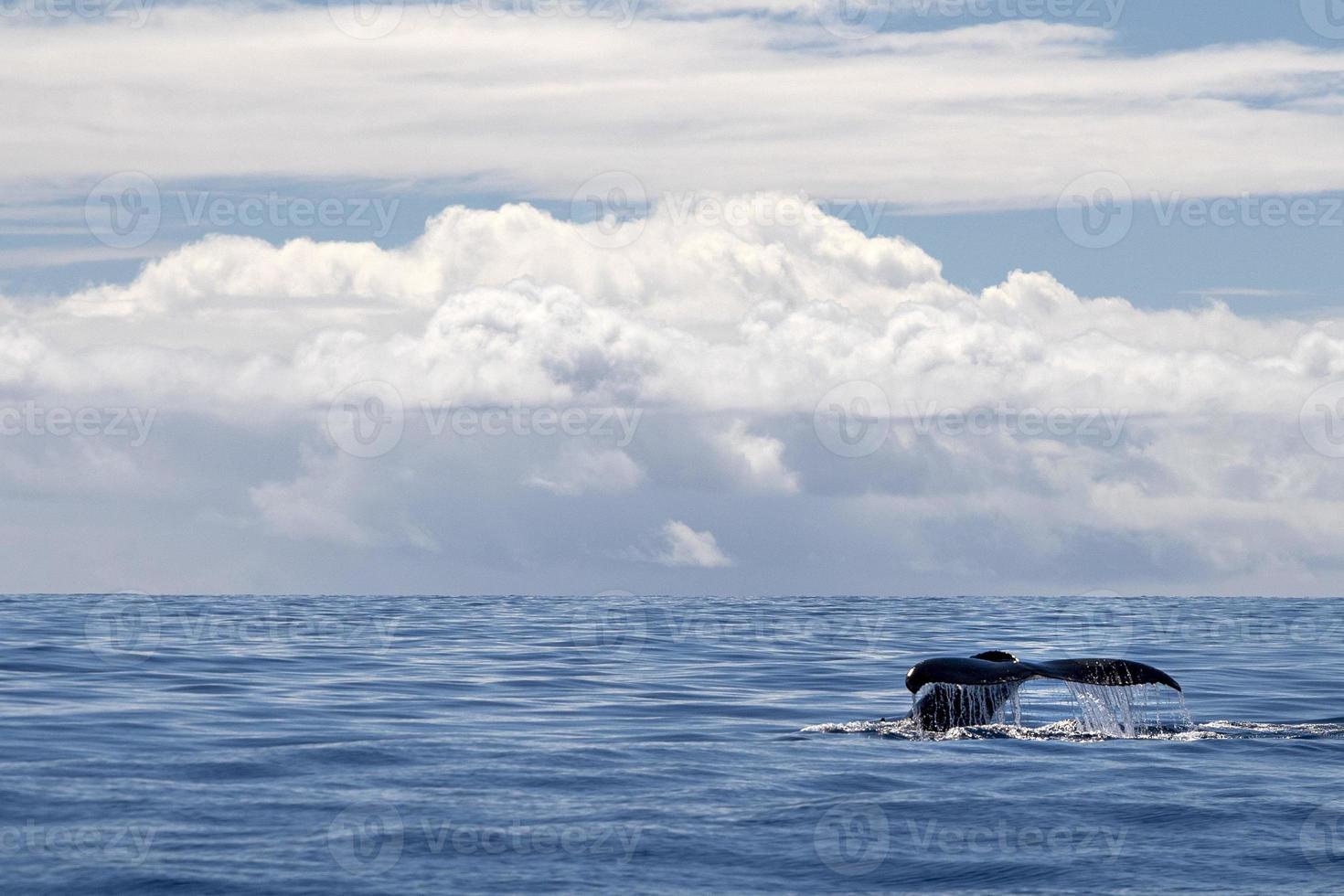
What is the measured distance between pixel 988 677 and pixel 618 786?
5074 mm

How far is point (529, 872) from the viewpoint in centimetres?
1247

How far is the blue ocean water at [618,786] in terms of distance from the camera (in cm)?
1266

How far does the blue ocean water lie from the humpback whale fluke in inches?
16.2

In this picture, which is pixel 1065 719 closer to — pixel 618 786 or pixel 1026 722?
pixel 1026 722

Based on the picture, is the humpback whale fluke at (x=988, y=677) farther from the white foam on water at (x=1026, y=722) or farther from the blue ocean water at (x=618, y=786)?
the blue ocean water at (x=618, y=786)

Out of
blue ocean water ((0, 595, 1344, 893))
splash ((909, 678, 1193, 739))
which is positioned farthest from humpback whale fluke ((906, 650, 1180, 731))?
blue ocean water ((0, 595, 1344, 893))

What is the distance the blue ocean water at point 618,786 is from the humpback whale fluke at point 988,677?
41 centimetres

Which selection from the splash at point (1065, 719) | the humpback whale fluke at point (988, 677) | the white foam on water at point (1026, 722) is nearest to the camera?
the humpback whale fluke at point (988, 677)

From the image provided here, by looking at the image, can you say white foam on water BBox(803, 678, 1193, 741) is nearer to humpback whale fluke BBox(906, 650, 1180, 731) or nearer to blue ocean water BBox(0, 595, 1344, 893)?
humpback whale fluke BBox(906, 650, 1180, 731)

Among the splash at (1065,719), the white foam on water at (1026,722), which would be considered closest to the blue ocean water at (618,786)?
the white foam on water at (1026,722)

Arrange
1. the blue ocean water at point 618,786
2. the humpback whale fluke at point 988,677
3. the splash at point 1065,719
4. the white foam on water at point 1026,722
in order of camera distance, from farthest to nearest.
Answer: the splash at point 1065,719 → the white foam on water at point 1026,722 → the humpback whale fluke at point 988,677 → the blue ocean water at point 618,786

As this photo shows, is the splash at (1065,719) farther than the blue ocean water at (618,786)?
Yes

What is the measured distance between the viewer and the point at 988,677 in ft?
61.3

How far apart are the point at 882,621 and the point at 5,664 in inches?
1604
